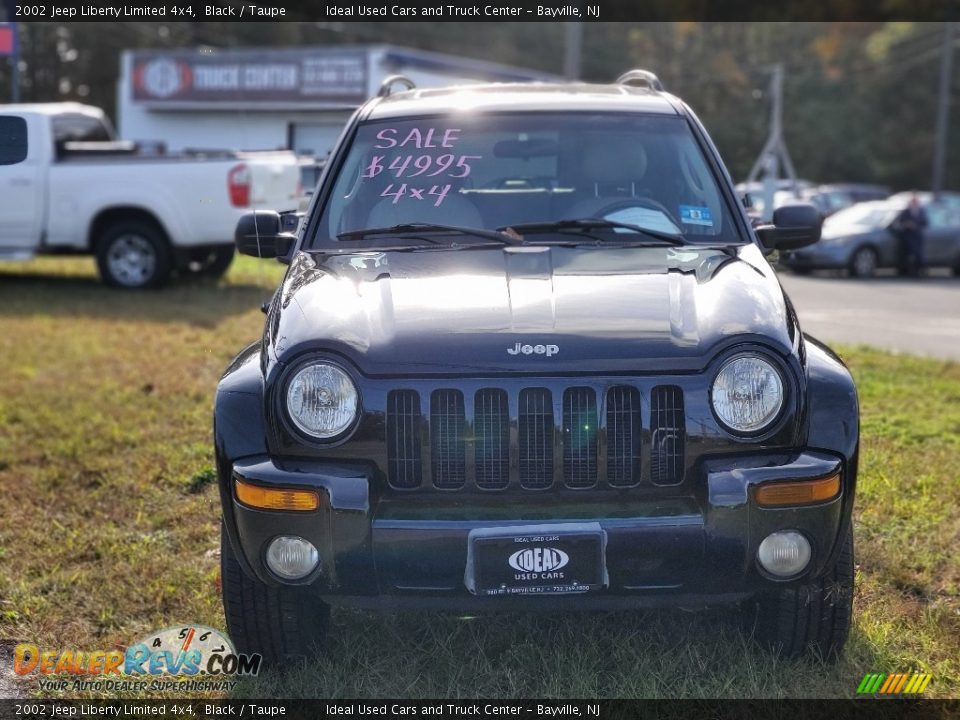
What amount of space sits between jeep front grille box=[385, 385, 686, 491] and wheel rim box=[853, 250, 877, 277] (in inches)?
682

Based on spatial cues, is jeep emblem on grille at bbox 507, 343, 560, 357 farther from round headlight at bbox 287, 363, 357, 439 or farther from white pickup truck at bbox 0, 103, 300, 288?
white pickup truck at bbox 0, 103, 300, 288

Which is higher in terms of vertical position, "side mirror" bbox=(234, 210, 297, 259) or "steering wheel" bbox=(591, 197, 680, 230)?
"steering wheel" bbox=(591, 197, 680, 230)

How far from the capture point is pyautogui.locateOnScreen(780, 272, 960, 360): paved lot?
1064 cm

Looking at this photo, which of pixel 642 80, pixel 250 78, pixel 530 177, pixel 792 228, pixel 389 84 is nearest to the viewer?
pixel 530 177

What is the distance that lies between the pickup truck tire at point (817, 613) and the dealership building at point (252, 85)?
2468cm

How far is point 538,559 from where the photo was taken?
3.04m

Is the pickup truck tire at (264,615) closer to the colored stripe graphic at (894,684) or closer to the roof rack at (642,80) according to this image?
the colored stripe graphic at (894,684)

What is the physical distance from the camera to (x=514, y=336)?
10.5 feet

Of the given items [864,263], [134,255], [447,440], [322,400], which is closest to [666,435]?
[447,440]

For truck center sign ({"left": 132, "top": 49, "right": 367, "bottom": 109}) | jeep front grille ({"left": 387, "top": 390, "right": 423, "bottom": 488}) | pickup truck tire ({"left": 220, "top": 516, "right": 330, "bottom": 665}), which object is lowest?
pickup truck tire ({"left": 220, "top": 516, "right": 330, "bottom": 665})

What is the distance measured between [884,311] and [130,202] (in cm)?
880

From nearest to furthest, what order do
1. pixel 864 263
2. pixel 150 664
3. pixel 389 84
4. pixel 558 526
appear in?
pixel 558 526, pixel 150 664, pixel 389 84, pixel 864 263

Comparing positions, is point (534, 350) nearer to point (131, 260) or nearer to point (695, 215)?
point (695, 215)

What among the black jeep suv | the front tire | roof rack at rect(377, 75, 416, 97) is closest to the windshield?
roof rack at rect(377, 75, 416, 97)
